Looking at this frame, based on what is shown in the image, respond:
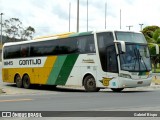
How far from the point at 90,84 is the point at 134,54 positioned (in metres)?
3.01

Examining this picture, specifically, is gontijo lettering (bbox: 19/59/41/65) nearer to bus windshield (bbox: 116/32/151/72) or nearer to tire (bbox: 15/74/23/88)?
tire (bbox: 15/74/23/88)

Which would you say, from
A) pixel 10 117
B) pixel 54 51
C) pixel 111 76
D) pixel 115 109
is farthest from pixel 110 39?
pixel 10 117

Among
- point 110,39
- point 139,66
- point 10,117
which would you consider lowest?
point 10,117

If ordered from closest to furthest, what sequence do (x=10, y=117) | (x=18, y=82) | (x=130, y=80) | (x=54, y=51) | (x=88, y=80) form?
(x=10, y=117) → (x=130, y=80) → (x=88, y=80) → (x=54, y=51) → (x=18, y=82)

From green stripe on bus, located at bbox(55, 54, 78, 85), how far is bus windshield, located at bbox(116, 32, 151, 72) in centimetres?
316

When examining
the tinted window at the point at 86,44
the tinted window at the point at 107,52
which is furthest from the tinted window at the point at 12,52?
the tinted window at the point at 107,52

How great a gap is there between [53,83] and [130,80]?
5.93m

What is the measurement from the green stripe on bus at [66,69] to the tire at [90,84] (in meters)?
1.36

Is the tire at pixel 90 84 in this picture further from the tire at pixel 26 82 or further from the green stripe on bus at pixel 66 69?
the tire at pixel 26 82

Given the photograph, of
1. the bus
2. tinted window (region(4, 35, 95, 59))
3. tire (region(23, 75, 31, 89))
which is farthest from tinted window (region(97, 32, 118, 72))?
tire (region(23, 75, 31, 89))

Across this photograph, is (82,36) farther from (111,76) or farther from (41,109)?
(41,109)

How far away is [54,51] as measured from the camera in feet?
84.6

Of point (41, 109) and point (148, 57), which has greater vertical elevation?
point (148, 57)

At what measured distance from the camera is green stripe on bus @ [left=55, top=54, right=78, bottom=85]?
24.4m
